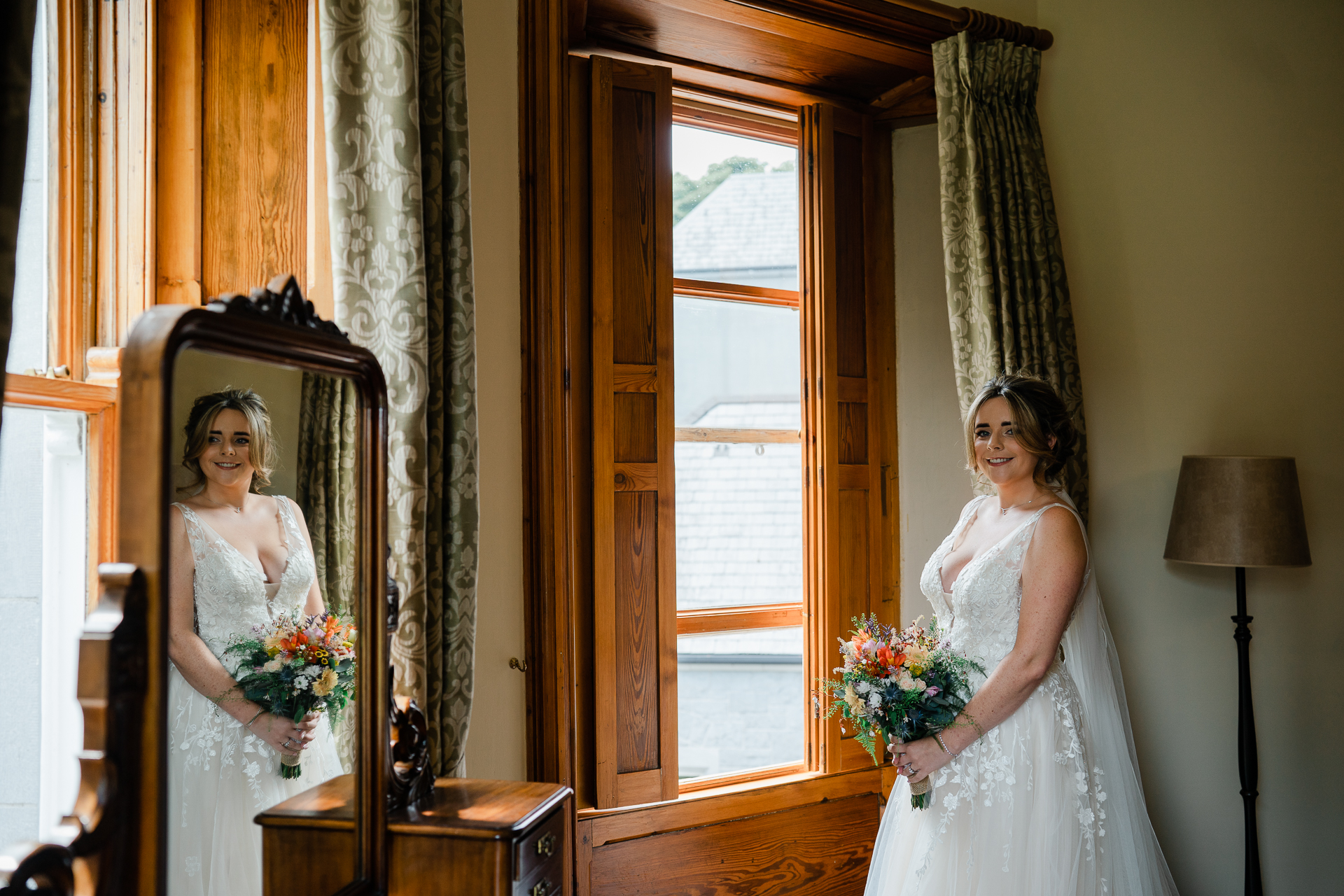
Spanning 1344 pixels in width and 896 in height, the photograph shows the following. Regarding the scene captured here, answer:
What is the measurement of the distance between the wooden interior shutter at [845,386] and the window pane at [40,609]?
223cm

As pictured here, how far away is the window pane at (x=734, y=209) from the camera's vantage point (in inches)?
117

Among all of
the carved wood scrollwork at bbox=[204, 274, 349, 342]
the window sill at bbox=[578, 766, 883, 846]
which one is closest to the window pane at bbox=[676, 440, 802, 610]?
the window sill at bbox=[578, 766, 883, 846]

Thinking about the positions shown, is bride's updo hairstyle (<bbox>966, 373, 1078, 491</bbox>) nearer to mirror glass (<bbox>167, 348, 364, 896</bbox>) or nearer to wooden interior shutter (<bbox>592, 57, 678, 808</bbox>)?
wooden interior shutter (<bbox>592, 57, 678, 808</bbox>)

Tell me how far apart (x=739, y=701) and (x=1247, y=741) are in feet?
5.14

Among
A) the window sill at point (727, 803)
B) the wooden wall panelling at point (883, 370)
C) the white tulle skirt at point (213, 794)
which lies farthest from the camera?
the wooden wall panelling at point (883, 370)

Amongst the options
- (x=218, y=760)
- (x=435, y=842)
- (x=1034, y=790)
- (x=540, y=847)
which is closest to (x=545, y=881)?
(x=540, y=847)

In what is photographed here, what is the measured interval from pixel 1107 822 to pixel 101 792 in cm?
216

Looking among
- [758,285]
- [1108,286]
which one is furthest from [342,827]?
[1108,286]

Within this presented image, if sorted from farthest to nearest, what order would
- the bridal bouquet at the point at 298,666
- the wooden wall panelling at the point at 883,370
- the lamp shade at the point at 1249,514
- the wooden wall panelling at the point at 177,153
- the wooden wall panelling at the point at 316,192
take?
the wooden wall panelling at the point at 883,370
the lamp shade at the point at 1249,514
the wooden wall panelling at the point at 316,192
the wooden wall panelling at the point at 177,153
the bridal bouquet at the point at 298,666

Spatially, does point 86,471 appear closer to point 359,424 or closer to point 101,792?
point 359,424

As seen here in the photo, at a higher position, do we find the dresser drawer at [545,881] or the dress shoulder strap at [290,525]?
the dress shoulder strap at [290,525]

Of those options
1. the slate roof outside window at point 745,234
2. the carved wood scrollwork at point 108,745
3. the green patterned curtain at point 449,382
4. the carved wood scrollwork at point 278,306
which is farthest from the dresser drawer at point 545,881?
the slate roof outside window at point 745,234

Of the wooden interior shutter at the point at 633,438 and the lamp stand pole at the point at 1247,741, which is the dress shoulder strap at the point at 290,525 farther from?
the lamp stand pole at the point at 1247,741

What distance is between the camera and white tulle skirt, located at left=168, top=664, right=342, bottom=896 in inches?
42.2
